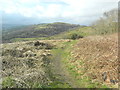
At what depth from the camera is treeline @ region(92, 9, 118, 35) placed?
35.9 metres

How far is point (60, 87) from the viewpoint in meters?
8.25

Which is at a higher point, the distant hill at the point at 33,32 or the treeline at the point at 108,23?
the treeline at the point at 108,23

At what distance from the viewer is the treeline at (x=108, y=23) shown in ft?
118

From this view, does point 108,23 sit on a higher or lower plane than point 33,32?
higher

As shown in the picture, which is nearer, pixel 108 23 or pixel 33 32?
pixel 108 23

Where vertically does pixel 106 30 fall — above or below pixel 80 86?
above

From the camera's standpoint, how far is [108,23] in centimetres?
3775

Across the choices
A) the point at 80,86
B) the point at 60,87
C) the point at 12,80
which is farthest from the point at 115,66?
the point at 12,80

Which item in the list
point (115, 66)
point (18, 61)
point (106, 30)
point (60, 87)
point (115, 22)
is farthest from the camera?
point (106, 30)

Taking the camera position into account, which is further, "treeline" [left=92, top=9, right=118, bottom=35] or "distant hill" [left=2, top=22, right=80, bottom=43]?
"distant hill" [left=2, top=22, right=80, bottom=43]

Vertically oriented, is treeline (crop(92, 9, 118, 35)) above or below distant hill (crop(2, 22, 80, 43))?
above

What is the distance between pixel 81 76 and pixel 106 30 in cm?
3178

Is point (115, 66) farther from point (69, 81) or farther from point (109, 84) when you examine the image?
point (69, 81)

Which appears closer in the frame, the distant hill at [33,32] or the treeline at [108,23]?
the treeline at [108,23]
